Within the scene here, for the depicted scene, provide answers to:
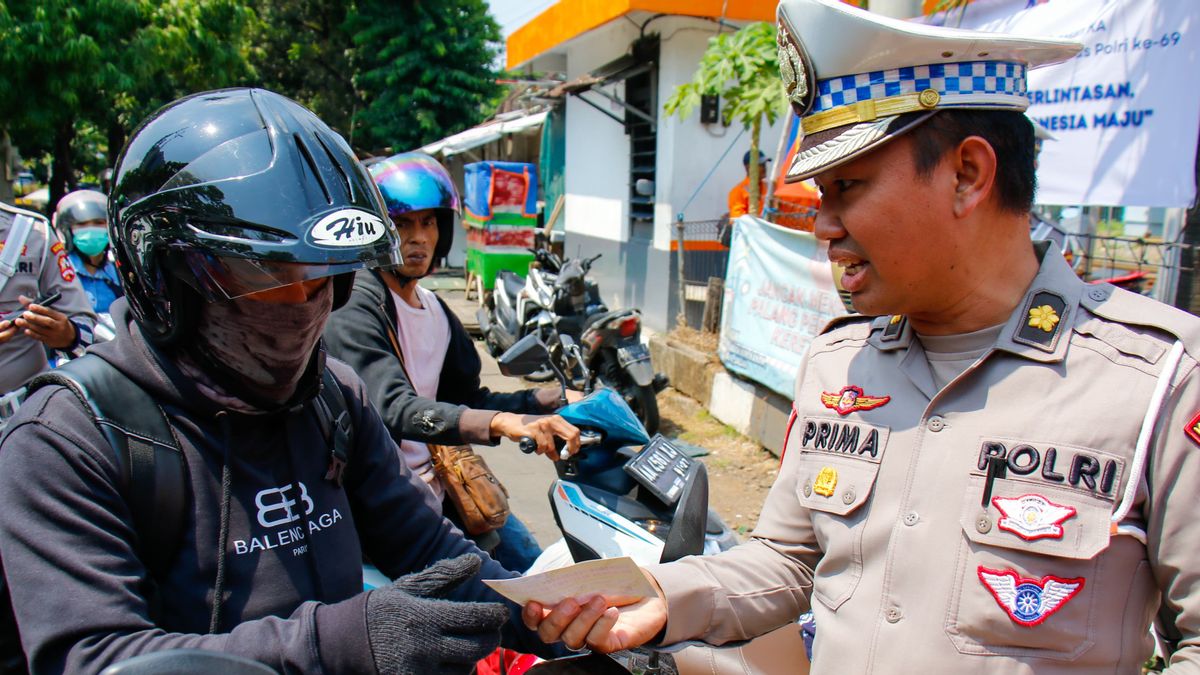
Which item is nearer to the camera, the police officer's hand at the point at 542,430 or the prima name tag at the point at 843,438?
the prima name tag at the point at 843,438

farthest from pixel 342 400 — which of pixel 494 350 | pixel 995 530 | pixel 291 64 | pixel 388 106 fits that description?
pixel 291 64

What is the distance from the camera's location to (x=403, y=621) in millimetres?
1137

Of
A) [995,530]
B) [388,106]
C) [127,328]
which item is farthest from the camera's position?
[388,106]

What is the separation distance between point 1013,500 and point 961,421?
0.15 metres

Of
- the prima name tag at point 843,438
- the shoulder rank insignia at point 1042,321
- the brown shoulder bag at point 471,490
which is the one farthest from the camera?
the brown shoulder bag at point 471,490

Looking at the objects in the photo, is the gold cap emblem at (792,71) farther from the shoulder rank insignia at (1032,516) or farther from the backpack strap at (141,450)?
the backpack strap at (141,450)

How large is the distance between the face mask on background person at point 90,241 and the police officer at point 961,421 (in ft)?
14.9

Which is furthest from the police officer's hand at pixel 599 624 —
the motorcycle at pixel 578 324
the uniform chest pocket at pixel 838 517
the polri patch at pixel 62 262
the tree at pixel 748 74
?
the tree at pixel 748 74

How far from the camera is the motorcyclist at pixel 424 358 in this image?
2.41m

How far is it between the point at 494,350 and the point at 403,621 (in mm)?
8152

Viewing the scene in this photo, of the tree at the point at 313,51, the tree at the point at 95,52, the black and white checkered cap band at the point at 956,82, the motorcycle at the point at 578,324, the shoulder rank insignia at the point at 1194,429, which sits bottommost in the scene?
the motorcycle at the point at 578,324

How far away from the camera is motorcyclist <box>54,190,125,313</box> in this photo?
4.87 m

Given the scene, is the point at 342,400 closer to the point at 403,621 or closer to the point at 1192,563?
the point at 403,621

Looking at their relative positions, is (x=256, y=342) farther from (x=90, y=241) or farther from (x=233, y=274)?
(x=90, y=241)
